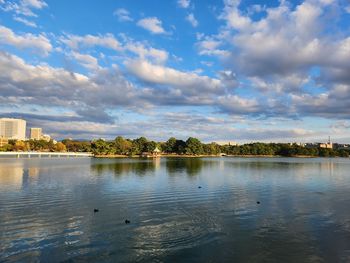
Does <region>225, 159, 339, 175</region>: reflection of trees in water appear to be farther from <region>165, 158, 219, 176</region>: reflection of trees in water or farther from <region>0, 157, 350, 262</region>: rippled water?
<region>0, 157, 350, 262</region>: rippled water

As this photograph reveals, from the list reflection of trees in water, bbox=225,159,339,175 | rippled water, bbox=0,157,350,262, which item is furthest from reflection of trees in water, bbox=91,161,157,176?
rippled water, bbox=0,157,350,262

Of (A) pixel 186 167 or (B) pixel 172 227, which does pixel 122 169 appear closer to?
(A) pixel 186 167

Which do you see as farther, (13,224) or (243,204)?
(243,204)

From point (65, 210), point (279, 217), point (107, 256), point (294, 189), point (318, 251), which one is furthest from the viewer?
point (294, 189)

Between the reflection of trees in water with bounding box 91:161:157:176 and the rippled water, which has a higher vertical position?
the reflection of trees in water with bounding box 91:161:157:176

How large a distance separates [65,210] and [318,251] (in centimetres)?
1900

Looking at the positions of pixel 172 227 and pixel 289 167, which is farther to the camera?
pixel 289 167

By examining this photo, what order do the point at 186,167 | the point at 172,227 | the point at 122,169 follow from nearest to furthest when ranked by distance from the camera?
the point at 172,227, the point at 122,169, the point at 186,167

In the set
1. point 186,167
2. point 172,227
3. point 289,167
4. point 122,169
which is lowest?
point 172,227

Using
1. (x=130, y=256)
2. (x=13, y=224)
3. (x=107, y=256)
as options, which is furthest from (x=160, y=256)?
(x=13, y=224)

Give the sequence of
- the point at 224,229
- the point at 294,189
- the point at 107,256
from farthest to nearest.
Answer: the point at 294,189 < the point at 224,229 < the point at 107,256

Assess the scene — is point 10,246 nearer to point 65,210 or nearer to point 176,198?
point 65,210

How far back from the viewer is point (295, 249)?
59.2ft

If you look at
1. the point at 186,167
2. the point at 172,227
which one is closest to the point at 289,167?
the point at 186,167
